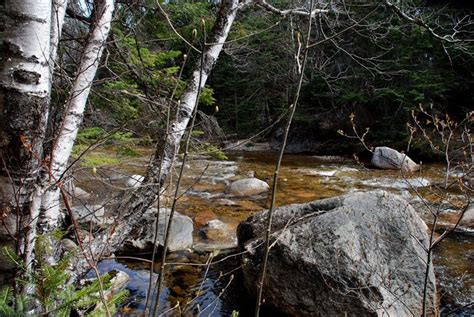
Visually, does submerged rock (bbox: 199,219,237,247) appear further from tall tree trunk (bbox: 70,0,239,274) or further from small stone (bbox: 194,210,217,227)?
tall tree trunk (bbox: 70,0,239,274)

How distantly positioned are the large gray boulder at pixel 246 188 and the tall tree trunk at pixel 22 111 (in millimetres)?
6593

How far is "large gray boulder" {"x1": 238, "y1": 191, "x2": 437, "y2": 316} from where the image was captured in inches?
117

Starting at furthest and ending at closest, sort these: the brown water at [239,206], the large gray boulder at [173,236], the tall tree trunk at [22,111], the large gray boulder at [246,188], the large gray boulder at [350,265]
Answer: the large gray boulder at [246,188]
the large gray boulder at [173,236]
the brown water at [239,206]
the large gray boulder at [350,265]
the tall tree trunk at [22,111]

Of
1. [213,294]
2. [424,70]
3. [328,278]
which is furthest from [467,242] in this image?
[424,70]

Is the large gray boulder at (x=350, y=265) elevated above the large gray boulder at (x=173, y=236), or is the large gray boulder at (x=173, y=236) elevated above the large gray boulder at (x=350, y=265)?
the large gray boulder at (x=350, y=265)

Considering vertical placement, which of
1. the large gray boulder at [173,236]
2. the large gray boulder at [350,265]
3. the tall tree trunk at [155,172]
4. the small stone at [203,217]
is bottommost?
the small stone at [203,217]

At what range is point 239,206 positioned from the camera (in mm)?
7277

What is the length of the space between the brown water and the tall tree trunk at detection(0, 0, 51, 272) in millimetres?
714

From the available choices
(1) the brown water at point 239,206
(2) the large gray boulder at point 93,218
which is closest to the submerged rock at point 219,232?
(1) the brown water at point 239,206

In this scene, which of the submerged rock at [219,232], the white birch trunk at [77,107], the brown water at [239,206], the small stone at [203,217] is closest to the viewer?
the white birch trunk at [77,107]

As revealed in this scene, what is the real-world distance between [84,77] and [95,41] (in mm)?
251

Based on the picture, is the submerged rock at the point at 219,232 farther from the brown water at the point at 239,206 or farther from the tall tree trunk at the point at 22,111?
the tall tree trunk at the point at 22,111

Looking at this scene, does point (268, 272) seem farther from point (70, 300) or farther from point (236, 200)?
point (236, 200)

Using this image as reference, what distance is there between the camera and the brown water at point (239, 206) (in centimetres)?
375
